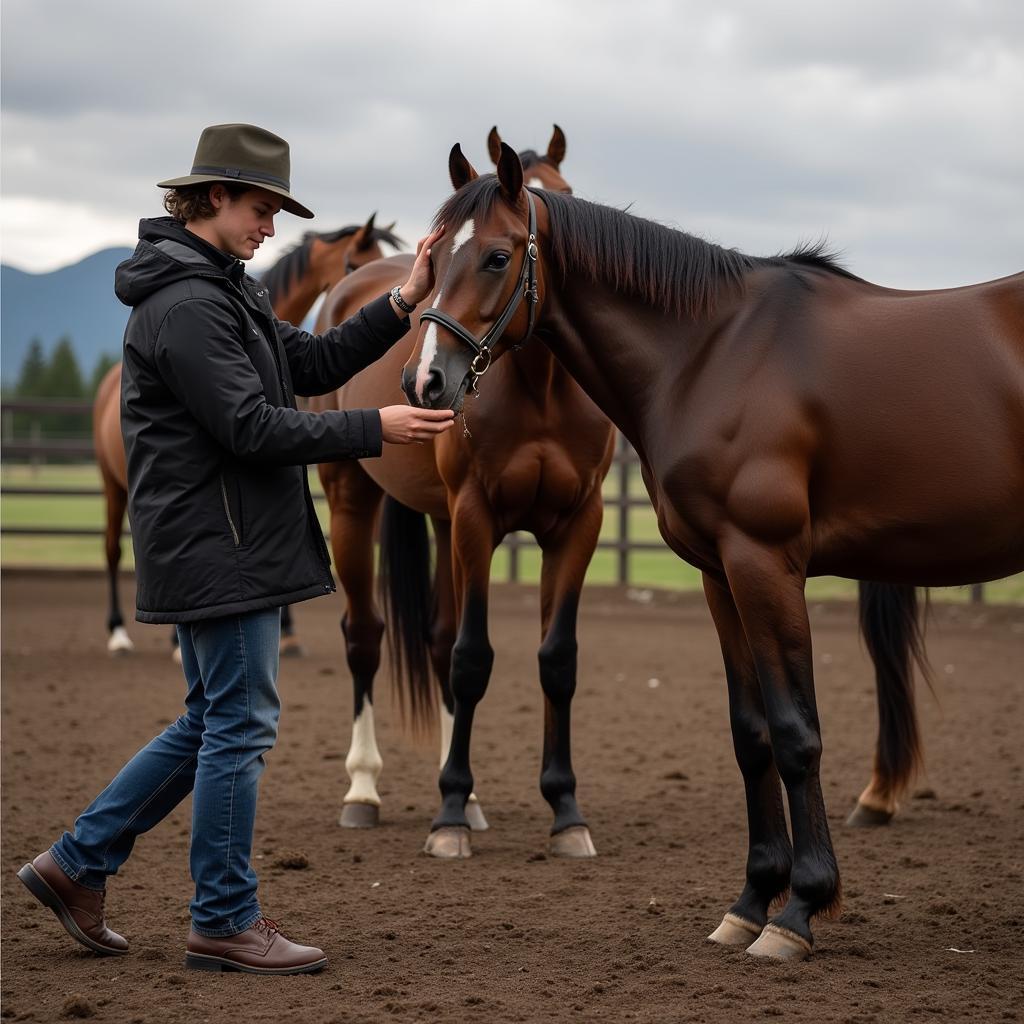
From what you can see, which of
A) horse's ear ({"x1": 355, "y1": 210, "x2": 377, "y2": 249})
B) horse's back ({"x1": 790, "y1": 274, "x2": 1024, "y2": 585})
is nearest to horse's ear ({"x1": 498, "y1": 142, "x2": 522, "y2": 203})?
horse's back ({"x1": 790, "y1": 274, "x2": 1024, "y2": 585})

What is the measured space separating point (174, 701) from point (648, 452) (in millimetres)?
5544

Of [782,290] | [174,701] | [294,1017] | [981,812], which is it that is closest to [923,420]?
[782,290]

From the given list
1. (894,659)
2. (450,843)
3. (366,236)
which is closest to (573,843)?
(450,843)

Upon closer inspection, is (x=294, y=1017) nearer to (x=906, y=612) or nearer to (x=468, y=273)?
(x=468, y=273)

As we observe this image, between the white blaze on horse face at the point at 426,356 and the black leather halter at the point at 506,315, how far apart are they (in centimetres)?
4

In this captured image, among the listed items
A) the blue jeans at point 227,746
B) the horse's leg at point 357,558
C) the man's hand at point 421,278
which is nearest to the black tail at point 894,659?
the horse's leg at point 357,558

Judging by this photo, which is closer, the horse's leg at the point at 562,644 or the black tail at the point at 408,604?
the horse's leg at the point at 562,644

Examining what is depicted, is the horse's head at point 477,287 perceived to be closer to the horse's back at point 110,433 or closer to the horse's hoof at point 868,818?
the horse's hoof at point 868,818

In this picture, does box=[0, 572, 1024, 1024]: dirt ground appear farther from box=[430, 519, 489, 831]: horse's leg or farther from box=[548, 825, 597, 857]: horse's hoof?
box=[430, 519, 489, 831]: horse's leg

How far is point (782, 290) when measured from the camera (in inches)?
151

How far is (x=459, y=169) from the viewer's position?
4.10m

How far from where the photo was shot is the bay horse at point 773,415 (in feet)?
11.6

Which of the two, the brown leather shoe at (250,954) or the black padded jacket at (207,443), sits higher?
the black padded jacket at (207,443)

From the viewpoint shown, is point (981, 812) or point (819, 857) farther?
point (981, 812)
